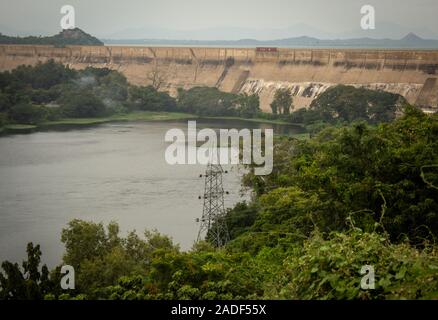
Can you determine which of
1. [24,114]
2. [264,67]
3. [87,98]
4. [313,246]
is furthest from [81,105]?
[313,246]

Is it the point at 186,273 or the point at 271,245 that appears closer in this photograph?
the point at 186,273

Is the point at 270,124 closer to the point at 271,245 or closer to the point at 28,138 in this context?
the point at 28,138

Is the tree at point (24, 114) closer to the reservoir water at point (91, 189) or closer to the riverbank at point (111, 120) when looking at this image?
the riverbank at point (111, 120)

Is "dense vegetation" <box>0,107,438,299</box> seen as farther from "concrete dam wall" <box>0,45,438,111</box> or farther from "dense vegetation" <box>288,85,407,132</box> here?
"concrete dam wall" <box>0,45,438,111</box>

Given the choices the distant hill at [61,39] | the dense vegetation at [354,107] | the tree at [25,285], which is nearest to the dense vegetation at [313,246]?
the tree at [25,285]

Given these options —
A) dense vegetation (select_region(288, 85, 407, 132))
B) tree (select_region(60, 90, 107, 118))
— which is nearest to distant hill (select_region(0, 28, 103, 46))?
tree (select_region(60, 90, 107, 118))
